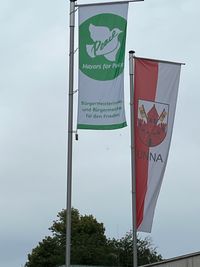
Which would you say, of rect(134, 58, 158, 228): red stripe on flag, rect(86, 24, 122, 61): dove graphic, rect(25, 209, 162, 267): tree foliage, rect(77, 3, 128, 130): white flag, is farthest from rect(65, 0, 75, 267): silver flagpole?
rect(25, 209, 162, 267): tree foliage

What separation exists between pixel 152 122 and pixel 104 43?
119 inches

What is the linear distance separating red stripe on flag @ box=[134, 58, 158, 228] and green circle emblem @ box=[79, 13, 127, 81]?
2.36m

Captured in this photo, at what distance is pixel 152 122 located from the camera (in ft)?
64.7

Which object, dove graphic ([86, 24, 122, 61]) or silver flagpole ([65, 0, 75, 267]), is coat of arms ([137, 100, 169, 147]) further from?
dove graphic ([86, 24, 122, 61])

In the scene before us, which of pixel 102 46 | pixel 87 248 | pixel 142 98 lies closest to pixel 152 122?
pixel 142 98

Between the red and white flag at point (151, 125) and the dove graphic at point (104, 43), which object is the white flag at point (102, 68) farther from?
the red and white flag at point (151, 125)

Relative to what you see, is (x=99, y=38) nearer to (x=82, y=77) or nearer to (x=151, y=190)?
(x=82, y=77)

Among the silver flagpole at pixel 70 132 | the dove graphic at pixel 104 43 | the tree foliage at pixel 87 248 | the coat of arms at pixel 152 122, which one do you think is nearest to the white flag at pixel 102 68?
the dove graphic at pixel 104 43

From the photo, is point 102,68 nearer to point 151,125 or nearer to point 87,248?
point 151,125

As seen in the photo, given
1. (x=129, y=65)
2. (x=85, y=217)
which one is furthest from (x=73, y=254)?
(x=129, y=65)

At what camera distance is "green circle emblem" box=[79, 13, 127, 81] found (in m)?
17.7

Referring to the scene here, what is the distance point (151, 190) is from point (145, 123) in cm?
188

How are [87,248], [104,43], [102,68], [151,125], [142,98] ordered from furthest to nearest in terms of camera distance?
[87,248]
[142,98]
[151,125]
[104,43]
[102,68]

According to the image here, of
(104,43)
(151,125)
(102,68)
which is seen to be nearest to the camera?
(102,68)
